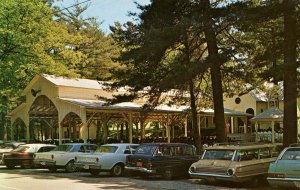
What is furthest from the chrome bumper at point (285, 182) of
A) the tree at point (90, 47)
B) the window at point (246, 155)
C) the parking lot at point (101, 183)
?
the tree at point (90, 47)

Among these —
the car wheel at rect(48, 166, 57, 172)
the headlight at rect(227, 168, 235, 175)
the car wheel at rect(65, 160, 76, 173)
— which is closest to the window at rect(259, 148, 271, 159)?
the headlight at rect(227, 168, 235, 175)

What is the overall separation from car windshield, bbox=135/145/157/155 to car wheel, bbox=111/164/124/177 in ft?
4.38

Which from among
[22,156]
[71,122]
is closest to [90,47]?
[71,122]

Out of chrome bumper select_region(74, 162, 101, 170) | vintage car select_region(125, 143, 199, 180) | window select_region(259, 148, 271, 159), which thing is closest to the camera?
window select_region(259, 148, 271, 159)

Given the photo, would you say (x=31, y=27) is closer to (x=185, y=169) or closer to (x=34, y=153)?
(x=34, y=153)

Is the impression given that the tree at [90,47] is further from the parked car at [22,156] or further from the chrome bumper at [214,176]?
the chrome bumper at [214,176]

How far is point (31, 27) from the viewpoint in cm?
3456

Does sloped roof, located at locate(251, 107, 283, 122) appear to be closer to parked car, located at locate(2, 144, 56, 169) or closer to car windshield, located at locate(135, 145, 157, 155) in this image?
parked car, located at locate(2, 144, 56, 169)

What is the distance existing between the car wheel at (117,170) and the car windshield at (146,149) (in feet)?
4.38

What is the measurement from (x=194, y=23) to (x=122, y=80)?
793 centimetres

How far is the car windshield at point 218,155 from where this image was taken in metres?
16.3

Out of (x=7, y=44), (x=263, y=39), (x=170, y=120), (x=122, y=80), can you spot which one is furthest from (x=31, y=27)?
(x=263, y=39)

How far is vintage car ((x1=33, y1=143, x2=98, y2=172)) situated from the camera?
21.5 meters

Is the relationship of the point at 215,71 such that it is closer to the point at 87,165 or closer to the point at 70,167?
the point at 87,165
